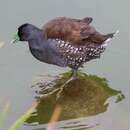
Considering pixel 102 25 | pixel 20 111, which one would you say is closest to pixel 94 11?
pixel 102 25

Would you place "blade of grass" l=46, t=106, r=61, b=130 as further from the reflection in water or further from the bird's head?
the bird's head

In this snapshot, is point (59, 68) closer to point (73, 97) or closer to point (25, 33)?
point (73, 97)

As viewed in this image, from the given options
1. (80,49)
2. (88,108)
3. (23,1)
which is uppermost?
(23,1)

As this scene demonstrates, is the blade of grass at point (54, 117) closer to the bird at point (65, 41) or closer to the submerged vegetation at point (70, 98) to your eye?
the submerged vegetation at point (70, 98)

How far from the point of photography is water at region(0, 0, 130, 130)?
15.4 ft

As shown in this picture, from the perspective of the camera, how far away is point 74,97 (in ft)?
16.5

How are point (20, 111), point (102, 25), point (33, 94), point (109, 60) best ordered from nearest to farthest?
point (20, 111)
point (33, 94)
point (109, 60)
point (102, 25)

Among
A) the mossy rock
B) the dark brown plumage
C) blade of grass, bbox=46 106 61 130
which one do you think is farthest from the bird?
blade of grass, bbox=46 106 61 130

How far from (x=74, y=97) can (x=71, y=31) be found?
0.66m

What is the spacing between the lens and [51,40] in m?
5.07

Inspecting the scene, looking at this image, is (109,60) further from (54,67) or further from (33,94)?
(33,94)

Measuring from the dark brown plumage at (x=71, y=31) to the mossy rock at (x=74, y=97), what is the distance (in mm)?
421

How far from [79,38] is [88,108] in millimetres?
727

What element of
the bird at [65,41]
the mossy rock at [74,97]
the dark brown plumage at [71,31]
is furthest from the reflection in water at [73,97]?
the dark brown plumage at [71,31]
